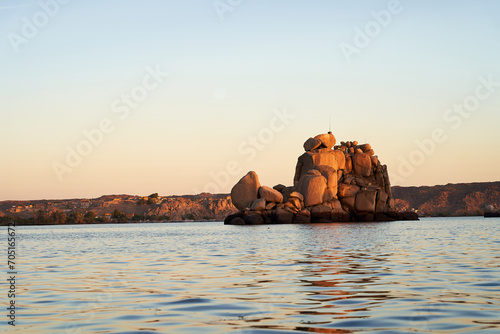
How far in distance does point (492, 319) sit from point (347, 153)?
104796mm

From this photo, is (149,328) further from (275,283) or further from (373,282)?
(373,282)

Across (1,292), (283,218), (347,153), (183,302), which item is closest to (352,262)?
(183,302)

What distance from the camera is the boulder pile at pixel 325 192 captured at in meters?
97.4

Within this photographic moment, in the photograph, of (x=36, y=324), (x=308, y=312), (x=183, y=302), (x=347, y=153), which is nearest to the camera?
(x=36, y=324)

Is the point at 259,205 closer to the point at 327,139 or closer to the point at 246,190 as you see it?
the point at 246,190

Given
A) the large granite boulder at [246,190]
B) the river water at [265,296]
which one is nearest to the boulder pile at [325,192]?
the large granite boulder at [246,190]

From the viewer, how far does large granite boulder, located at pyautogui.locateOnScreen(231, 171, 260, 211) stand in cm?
10044

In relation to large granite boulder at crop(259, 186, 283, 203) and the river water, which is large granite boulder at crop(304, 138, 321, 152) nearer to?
large granite boulder at crop(259, 186, 283, 203)

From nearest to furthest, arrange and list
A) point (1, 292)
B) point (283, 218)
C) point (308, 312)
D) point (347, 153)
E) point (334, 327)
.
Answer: point (334, 327)
point (308, 312)
point (1, 292)
point (283, 218)
point (347, 153)

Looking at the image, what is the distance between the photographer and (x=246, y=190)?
100562mm

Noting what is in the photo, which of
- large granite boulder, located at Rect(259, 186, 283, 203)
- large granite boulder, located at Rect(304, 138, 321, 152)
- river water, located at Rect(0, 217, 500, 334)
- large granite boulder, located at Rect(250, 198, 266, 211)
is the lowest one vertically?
river water, located at Rect(0, 217, 500, 334)

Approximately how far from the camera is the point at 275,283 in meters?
17.5

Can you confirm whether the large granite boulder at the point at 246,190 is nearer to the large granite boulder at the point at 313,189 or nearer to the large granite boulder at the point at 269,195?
the large granite boulder at the point at 269,195

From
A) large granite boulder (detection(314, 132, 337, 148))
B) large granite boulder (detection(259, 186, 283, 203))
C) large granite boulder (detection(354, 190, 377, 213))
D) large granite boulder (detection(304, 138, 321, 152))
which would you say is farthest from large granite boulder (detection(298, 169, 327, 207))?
large granite boulder (detection(314, 132, 337, 148))
